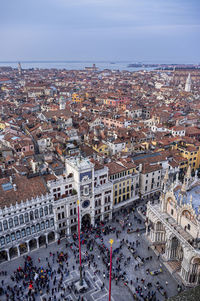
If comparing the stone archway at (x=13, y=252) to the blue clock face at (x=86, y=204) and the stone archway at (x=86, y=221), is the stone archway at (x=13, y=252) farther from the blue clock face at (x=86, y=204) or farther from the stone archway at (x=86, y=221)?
the blue clock face at (x=86, y=204)

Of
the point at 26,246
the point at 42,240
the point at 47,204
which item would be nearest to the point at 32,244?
the point at 26,246

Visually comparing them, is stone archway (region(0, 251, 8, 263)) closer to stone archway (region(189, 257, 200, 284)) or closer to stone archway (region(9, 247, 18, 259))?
stone archway (region(9, 247, 18, 259))

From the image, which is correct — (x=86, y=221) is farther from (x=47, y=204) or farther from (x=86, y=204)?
(x=47, y=204)

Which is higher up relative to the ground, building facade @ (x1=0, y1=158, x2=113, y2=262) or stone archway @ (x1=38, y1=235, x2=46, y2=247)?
building facade @ (x1=0, y1=158, x2=113, y2=262)

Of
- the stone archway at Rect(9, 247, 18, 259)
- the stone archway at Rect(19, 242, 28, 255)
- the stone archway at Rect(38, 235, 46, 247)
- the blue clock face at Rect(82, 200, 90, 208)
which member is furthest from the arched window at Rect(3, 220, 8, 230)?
the blue clock face at Rect(82, 200, 90, 208)

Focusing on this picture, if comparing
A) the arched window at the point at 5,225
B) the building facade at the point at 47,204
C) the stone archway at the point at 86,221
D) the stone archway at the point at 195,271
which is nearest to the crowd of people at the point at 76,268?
the stone archway at the point at 86,221
